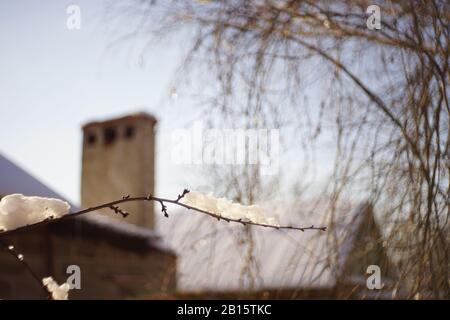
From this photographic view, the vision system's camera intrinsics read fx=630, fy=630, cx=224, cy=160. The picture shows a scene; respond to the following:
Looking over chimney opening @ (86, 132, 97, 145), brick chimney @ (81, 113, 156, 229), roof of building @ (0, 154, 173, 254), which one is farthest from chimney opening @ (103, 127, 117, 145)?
roof of building @ (0, 154, 173, 254)

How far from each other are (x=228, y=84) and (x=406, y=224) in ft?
2.36

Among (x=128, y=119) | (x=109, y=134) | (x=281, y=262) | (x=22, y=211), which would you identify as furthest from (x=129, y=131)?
(x=22, y=211)

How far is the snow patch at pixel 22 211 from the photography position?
2.99ft

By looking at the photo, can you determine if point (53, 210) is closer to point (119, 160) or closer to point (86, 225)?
point (86, 225)

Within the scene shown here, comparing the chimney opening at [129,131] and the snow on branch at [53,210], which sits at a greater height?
the chimney opening at [129,131]

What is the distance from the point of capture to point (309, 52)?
6.96ft

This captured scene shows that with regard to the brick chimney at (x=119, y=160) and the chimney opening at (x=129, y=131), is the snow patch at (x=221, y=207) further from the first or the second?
the chimney opening at (x=129, y=131)

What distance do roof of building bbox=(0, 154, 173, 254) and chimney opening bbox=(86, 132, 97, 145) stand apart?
2.95 m

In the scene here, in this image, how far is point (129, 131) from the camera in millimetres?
9586

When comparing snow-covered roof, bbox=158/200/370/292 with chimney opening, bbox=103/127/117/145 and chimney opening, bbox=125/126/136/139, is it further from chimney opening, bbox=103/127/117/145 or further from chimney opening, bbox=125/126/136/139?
chimney opening, bbox=103/127/117/145

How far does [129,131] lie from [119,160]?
0.47 m

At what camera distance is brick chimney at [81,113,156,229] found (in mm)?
9258

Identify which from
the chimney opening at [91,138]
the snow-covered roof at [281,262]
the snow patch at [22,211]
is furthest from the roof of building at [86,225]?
the chimney opening at [91,138]

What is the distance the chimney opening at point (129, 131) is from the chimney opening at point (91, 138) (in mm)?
602
